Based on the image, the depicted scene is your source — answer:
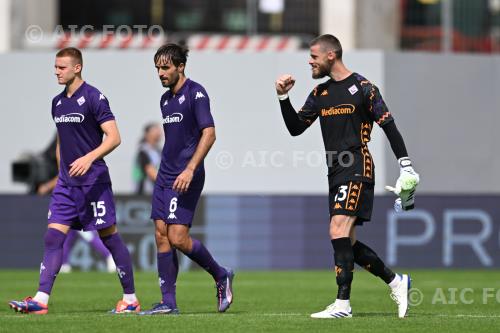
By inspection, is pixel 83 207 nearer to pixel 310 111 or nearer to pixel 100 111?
pixel 100 111

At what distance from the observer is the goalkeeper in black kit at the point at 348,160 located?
10.6m

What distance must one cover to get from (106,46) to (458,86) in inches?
246

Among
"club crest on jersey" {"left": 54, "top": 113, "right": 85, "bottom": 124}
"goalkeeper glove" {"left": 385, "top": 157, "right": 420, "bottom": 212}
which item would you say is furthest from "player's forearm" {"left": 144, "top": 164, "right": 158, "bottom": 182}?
"goalkeeper glove" {"left": 385, "top": 157, "right": 420, "bottom": 212}

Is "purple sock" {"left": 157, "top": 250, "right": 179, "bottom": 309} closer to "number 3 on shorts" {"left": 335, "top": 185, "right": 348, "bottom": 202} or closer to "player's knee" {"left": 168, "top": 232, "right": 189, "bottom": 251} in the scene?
"player's knee" {"left": 168, "top": 232, "right": 189, "bottom": 251}

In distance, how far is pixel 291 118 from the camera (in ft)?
36.2

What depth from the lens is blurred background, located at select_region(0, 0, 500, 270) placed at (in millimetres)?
19953

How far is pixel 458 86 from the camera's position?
2298 cm

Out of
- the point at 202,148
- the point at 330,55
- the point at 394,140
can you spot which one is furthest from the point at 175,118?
the point at 394,140

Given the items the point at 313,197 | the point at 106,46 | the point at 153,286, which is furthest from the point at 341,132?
the point at 106,46

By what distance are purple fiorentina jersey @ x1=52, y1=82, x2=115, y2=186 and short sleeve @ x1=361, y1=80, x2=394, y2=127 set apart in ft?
6.92

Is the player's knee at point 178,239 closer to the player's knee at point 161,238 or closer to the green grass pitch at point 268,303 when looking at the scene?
the player's knee at point 161,238

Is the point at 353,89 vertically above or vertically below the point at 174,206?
above

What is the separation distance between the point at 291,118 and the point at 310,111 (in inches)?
6.6

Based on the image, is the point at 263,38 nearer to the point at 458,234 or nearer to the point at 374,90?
the point at 458,234
